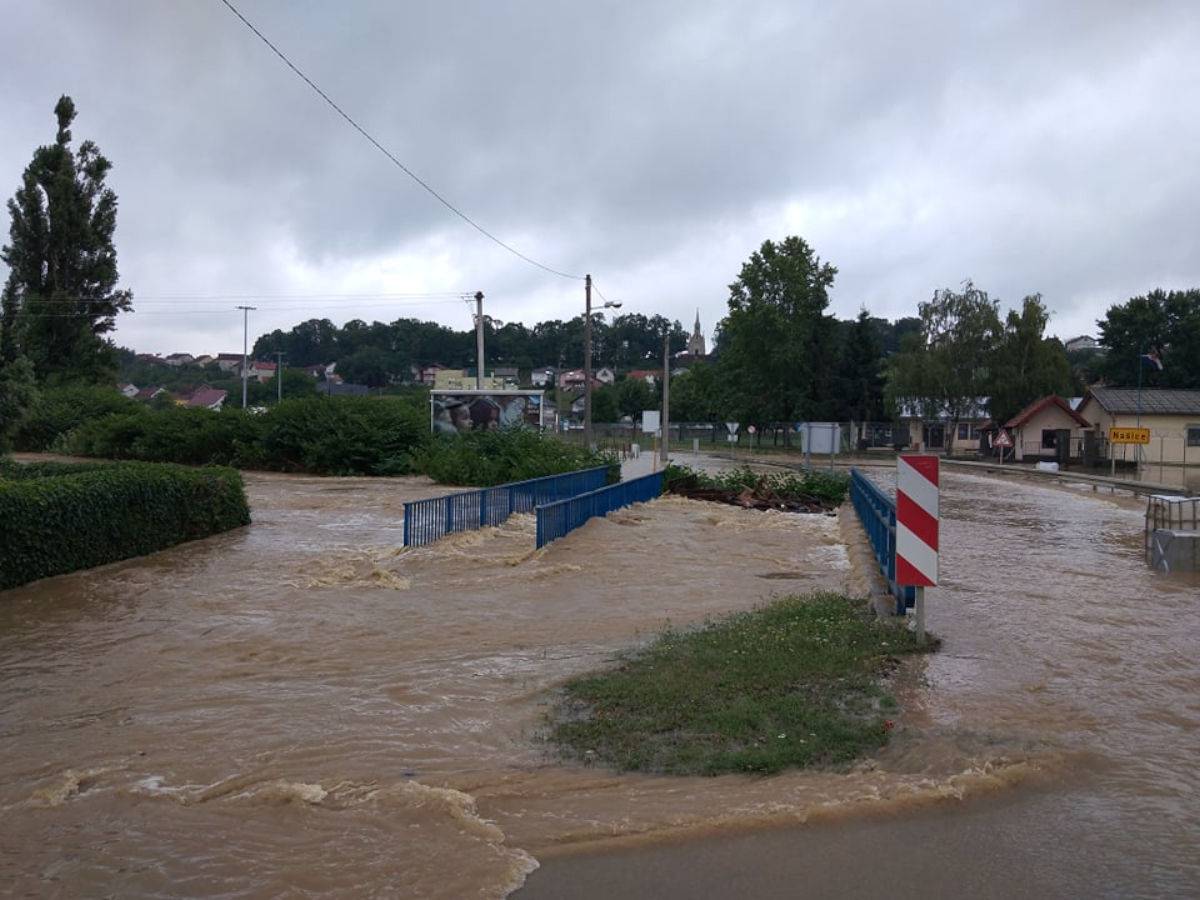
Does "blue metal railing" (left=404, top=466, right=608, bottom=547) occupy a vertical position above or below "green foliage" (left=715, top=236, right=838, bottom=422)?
below

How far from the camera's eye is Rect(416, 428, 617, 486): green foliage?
97.0 ft

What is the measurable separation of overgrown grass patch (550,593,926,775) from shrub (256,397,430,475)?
30685 mm

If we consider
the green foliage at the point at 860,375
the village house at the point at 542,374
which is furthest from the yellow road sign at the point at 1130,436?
the village house at the point at 542,374

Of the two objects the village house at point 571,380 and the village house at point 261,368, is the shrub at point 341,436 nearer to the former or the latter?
the village house at point 571,380

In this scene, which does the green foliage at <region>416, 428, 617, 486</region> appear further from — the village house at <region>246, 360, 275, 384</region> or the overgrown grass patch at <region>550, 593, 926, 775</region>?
the village house at <region>246, 360, 275, 384</region>

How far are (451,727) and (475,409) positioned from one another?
3733 centimetres

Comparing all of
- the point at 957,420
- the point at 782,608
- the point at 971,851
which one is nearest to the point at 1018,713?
the point at 971,851

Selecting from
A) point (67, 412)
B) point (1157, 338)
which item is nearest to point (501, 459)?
point (67, 412)

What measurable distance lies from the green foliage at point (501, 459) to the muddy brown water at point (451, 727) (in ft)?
49.9

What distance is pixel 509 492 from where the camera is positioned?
19891 millimetres

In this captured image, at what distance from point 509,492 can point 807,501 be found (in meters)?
10.1

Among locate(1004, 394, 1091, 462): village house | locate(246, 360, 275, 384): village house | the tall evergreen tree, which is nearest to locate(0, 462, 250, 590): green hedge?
the tall evergreen tree

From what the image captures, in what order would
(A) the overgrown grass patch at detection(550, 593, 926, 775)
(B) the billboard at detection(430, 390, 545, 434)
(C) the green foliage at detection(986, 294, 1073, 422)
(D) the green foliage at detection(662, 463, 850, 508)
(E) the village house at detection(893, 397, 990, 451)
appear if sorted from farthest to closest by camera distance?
(E) the village house at detection(893, 397, 990, 451) → (C) the green foliage at detection(986, 294, 1073, 422) → (B) the billboard at detection(430, 390, 545, 434) → (D) the green foliage at detection(662, 463, 850, 508) → (A) the overgrown grass patch at detection(550, 593, 926, 775)

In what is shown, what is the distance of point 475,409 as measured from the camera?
43531 millimetres
